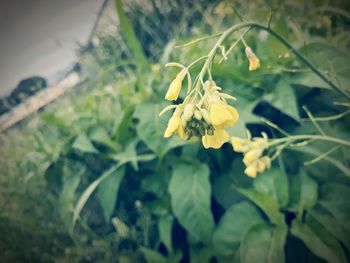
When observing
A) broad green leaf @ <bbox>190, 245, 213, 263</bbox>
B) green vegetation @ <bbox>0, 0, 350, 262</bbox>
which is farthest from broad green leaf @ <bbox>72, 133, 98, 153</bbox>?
broad green leaf @ <bbox>190, 245, 213, 263</bbox>

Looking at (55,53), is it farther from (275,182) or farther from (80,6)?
(275,182)

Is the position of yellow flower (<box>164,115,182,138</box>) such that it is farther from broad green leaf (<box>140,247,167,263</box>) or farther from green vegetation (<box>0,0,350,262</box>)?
broad green leaf (<box>140,247,167,263</box>)

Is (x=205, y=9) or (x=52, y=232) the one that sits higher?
(x=205, y=9)

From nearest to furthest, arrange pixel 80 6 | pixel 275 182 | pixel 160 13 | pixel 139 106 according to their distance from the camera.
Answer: pixel 275 182
pixel 139 106
pixel 80 6
pixel 160 13

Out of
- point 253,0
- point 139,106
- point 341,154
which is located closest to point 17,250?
point 139,106

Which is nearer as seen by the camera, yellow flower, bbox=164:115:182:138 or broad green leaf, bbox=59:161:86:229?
yellow flower, bbox=164:115:182:138

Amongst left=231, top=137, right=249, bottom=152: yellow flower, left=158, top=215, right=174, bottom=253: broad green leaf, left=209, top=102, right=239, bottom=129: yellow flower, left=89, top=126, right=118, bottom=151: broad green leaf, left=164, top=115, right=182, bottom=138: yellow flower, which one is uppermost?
left=164, top=115, right=182, bottom=138: yellow flower

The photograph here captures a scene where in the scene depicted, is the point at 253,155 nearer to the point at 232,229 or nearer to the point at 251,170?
the point at 251,170
